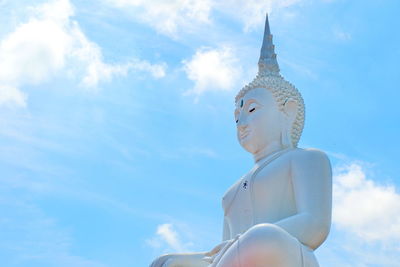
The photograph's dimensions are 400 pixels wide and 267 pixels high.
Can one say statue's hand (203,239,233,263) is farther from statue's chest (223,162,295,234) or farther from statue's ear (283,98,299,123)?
statue's ear (283,98,299,123)

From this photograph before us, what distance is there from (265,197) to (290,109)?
115 centimetres

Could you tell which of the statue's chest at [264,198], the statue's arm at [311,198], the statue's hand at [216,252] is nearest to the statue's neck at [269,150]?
the statue's chest at [264,198]

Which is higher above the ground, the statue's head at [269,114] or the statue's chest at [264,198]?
the statue's head at [269,114]

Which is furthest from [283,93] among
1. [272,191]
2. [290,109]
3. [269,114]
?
[272,191]

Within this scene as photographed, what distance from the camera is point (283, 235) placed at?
5621 millimetres

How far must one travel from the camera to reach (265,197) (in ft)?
22.8

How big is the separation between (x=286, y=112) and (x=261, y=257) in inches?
94.5

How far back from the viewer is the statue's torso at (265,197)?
6863 millimetres

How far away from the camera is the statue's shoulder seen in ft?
22.6

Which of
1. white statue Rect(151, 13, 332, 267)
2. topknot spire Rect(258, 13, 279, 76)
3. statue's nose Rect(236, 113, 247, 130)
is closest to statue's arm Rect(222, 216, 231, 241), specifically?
white statue Rect(151, 13, 332, 267)

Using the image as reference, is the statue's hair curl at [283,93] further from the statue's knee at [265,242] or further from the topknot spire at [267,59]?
the statue's knee at [265,242]

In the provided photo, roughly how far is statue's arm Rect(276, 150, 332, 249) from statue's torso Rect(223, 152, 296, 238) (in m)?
0.13

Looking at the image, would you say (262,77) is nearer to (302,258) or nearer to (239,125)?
(239,125)

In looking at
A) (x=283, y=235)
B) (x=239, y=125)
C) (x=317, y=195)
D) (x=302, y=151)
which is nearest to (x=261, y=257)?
(x=283, y=235)
